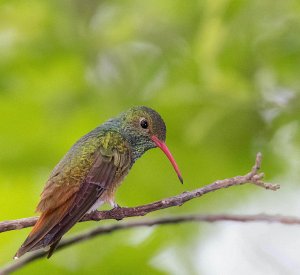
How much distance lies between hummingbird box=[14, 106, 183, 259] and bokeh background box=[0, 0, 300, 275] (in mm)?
980

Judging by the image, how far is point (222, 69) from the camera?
171 inches

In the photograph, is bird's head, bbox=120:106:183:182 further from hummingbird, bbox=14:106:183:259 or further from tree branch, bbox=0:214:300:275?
tree branch, bbox=0:214:300:275

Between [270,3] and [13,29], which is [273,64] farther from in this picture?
[13,29]

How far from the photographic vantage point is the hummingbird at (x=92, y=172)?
2336 millimetres

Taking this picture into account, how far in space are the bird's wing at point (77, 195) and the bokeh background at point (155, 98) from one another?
1.17 m

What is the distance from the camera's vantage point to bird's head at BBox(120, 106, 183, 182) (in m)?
3.08

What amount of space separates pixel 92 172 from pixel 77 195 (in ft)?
0.52

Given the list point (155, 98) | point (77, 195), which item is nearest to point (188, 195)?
point (77, 195)

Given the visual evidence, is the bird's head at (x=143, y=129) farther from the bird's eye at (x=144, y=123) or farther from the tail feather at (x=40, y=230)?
the tail feather at (x=40, y=230)

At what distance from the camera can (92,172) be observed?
274cm

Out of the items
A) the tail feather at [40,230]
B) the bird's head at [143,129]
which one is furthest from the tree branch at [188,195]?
the bird's head at [143,129]

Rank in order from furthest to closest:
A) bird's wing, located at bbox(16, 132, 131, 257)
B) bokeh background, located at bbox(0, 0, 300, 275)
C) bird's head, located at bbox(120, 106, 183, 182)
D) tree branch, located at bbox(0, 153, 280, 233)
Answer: bokeh background, located at bbox(0, 0, 300, 275)
bird's head, located at bbox(120, 106, 183, 182)
bird's wing, located at bbox(16, 132, 131, 257)
tree branch, located at bbox(0, 153, 280, 233)

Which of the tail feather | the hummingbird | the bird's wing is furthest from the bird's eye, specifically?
the tail feather

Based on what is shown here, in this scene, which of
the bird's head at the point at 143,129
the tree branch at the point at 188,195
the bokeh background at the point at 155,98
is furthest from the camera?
the bokeh background at the point at 155,98
